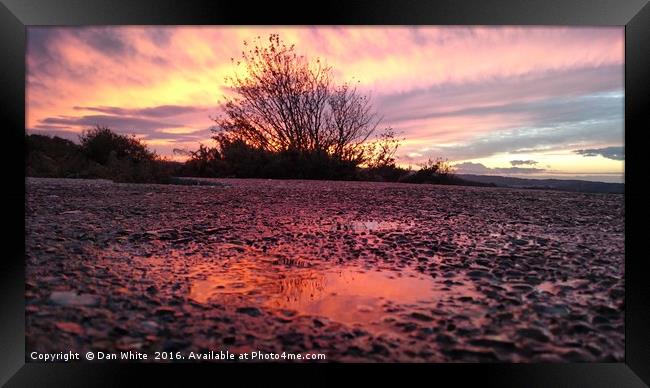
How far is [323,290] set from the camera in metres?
2.00

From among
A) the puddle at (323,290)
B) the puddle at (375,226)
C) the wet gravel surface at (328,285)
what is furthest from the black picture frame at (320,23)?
the puddle at (375,226)

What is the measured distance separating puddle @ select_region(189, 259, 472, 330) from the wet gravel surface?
10mm

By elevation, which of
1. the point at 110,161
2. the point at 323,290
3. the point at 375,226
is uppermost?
the point at 110,161

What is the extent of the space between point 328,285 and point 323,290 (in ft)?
0.25

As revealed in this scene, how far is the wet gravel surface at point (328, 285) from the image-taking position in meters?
1.50

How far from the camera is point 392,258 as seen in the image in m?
2.57

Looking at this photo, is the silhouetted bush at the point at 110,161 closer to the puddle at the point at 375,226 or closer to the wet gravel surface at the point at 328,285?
the wet gravel surface at the point at 328,285

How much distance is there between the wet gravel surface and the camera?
1498 millimetres

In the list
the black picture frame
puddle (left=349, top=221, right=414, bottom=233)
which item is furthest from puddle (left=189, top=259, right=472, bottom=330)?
puddle (left=349, top=221, right=414, bottom=233)

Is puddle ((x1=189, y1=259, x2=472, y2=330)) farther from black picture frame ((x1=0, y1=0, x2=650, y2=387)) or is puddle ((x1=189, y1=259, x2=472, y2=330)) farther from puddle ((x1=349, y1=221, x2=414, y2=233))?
puddle ((x1=349, y1=221, x2=414, y2=233))

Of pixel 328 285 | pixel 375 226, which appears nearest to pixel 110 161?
pixel 375 226

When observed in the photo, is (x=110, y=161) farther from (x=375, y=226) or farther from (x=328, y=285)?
(x=328, y=285)

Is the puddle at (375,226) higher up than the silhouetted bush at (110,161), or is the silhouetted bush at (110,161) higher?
the silhouetted bush at (110,161)

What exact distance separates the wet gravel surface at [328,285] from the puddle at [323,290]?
1 cm
